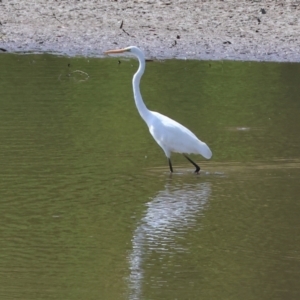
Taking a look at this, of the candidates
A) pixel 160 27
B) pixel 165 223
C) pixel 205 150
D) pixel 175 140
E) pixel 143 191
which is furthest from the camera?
pixel 160 27

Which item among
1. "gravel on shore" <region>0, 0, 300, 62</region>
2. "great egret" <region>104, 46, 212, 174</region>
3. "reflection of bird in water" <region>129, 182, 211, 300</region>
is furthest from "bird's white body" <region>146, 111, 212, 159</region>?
"gravel on shore" <region>0, 0, 300, 62</region>

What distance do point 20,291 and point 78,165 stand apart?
11.6 feet

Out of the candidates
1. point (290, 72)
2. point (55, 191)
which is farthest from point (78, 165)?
point (290, 72)

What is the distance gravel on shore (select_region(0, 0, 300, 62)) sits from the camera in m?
16.5

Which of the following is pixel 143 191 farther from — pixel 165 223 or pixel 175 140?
pixel 175 140

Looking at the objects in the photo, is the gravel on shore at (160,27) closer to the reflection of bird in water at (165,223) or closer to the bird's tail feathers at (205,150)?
the bird's tail feathers at (205,150)

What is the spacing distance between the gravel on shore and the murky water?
1942 millimetres

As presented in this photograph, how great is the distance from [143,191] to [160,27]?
9.22 m

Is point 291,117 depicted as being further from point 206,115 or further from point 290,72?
point 290,72

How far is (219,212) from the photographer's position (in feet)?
26.0

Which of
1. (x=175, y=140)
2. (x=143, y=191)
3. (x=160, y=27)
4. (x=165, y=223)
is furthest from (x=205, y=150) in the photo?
(x=160, y=27)

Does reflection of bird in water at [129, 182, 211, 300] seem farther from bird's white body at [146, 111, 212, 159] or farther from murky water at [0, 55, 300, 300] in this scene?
bird's white body at [146, 111, 212, 159]

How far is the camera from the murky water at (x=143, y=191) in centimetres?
615

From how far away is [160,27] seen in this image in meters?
17.4
